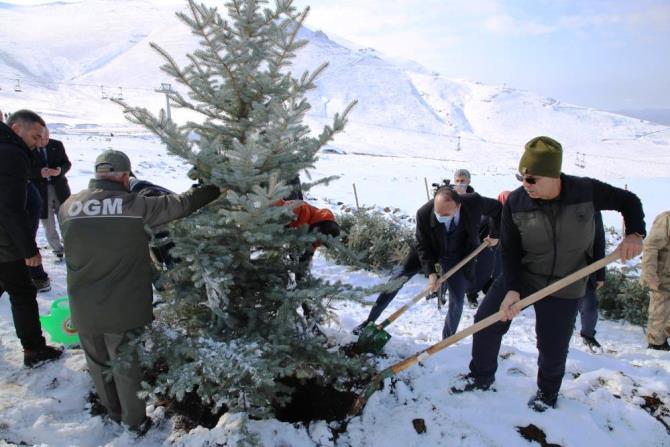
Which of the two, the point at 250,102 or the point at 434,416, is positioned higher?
the point at 250,102

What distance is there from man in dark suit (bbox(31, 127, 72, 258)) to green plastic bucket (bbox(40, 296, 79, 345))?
2338mm

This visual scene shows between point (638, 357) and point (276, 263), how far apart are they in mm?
4133

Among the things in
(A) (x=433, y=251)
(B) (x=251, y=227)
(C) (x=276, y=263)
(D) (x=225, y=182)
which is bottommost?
(A) (x=433, y=251)

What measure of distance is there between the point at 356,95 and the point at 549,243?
94382mm

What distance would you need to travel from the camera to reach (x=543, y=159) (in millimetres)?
2605

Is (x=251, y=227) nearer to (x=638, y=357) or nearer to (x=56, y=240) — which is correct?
(x=638, y=357)

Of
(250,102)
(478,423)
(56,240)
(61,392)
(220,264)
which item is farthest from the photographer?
(56,240)

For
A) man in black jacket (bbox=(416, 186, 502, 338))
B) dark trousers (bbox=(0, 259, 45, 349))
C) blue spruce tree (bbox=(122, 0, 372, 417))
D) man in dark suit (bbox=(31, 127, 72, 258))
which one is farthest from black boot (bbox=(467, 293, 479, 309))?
man in dark suit (bbox=(31, 127, 72, 258))

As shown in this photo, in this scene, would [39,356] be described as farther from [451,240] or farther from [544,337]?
A: [544,337]

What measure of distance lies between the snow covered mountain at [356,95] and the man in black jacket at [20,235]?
43.3 metres

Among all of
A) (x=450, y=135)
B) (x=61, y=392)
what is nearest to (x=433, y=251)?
(x=61, y=392)

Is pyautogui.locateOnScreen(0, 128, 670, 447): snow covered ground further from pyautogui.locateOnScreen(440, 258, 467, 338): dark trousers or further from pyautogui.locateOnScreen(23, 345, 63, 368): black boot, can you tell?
pyautogui.locateOnScreen(440, 258, 467, 338): dark trousers

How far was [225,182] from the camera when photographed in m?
2.52

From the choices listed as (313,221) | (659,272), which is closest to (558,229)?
(313,221)
